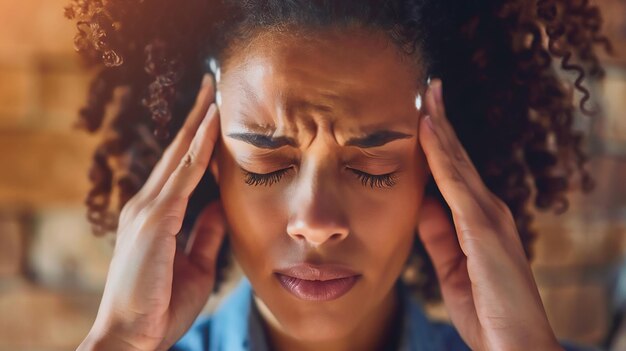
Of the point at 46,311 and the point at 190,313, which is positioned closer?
the point at 190,313

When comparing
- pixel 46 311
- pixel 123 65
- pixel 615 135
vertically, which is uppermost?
pixel 123 65

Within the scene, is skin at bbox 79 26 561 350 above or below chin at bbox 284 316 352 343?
above

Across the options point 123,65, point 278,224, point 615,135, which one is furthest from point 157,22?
point 615,135

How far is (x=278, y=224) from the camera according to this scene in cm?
65

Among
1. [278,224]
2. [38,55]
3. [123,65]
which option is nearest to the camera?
[278,224]

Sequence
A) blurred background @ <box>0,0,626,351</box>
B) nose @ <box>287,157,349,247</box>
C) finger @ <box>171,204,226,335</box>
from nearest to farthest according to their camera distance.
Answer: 1. nose @ <box>287,157,349,247</box>
2. finger @ <box>171,204,226,335</box>
3. blurred background @ <box>0,0,626,351</box>

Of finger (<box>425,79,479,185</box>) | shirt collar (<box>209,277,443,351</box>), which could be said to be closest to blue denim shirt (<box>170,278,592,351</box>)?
shirt collar (<box>209,277,443,351</box>)

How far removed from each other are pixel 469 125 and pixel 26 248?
63cm

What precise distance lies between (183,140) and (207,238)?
12 centimetres

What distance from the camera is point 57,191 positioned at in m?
1.00

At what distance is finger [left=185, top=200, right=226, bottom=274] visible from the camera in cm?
77

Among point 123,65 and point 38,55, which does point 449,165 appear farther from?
point 38,55

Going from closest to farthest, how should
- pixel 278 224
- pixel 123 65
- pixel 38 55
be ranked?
1. pixel 278 224
2. pixel 123 65
3. pixel 38 55

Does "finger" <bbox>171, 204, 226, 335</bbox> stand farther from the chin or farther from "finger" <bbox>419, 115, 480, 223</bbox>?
"finger" <bbox>419, 115, 480, 223</bbox>
